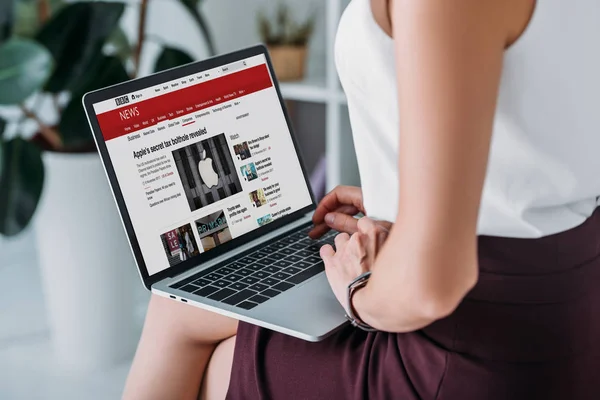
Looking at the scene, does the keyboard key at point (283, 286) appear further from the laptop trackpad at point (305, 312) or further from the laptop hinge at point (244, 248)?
the laptop hinge at point (244, 248)

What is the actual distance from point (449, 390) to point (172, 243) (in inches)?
17.9

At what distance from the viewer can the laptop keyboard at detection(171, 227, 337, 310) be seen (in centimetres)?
100

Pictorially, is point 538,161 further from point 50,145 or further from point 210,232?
point 50,145

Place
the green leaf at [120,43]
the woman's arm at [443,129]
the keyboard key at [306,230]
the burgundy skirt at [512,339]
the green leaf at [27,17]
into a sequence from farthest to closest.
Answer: the green leaf at [120,43] < the green leaf at [27,17] < the keyboard key at [306,230] < the burgundy skirt at [512,339] < the woman's arm at [443,129]

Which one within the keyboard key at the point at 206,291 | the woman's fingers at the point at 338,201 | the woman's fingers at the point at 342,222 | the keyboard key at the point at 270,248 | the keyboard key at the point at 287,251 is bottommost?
the keyboard key at the point at 287,251

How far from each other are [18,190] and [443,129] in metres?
1.34

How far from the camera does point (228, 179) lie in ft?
3.79

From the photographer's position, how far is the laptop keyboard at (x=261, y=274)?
997mm

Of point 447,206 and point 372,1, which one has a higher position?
point 372,1

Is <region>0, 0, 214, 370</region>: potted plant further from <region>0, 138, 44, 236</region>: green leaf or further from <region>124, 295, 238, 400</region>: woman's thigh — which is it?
<region>124, 295, 238, 400</region>: woman's thigh

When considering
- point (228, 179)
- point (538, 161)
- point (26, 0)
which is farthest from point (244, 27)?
point (538, 161)

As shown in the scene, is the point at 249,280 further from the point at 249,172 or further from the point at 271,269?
the point at 249,172

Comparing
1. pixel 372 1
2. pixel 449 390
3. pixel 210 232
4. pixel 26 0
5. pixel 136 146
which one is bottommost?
pixel 449 390

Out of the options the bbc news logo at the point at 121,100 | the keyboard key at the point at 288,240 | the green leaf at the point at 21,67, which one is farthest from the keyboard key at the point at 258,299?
the green leaf at the point at 21,67
